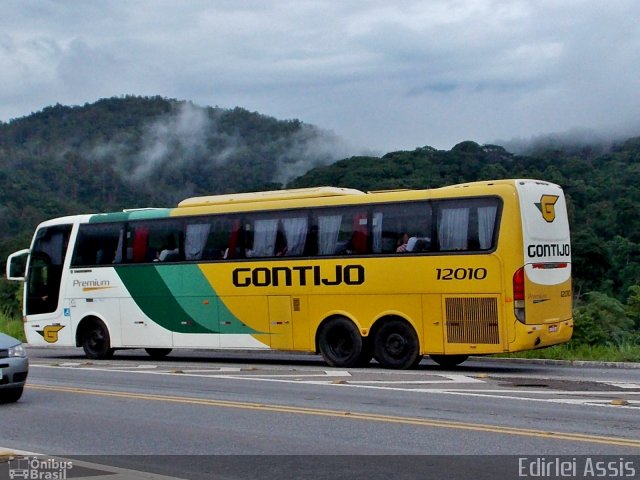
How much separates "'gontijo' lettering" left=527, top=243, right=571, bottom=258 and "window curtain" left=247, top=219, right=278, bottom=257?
533cm

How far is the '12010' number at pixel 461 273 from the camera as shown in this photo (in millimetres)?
18016

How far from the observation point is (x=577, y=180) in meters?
66.7

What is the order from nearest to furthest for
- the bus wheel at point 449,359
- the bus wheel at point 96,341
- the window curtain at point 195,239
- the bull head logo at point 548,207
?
the bull head logo at point 548,207
the bus wheel at point 449,359
the window curtain at point 195,239
the bus wheel at point 96,341

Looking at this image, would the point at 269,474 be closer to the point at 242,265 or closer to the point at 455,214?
the point at 455,214

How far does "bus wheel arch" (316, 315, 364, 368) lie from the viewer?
19594mm

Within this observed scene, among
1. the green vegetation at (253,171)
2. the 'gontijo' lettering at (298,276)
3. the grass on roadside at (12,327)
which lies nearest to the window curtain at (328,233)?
the 'gontijo' lettering at (298,276)

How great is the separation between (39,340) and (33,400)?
9986 mm

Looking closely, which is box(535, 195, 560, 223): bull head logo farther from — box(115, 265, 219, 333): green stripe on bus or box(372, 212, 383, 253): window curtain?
box(115, 265, 219, 333): green stripe on bus

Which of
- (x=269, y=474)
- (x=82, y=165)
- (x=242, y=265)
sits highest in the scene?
(x=82, y=165)

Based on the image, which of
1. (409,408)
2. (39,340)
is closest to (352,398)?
(409,408)

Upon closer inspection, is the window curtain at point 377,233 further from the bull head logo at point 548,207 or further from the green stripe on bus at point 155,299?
the green stripe on bus at point 155,299

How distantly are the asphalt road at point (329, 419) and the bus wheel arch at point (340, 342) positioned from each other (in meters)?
0.52

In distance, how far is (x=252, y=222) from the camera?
69.5 feet

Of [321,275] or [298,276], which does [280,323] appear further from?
[321,275]
